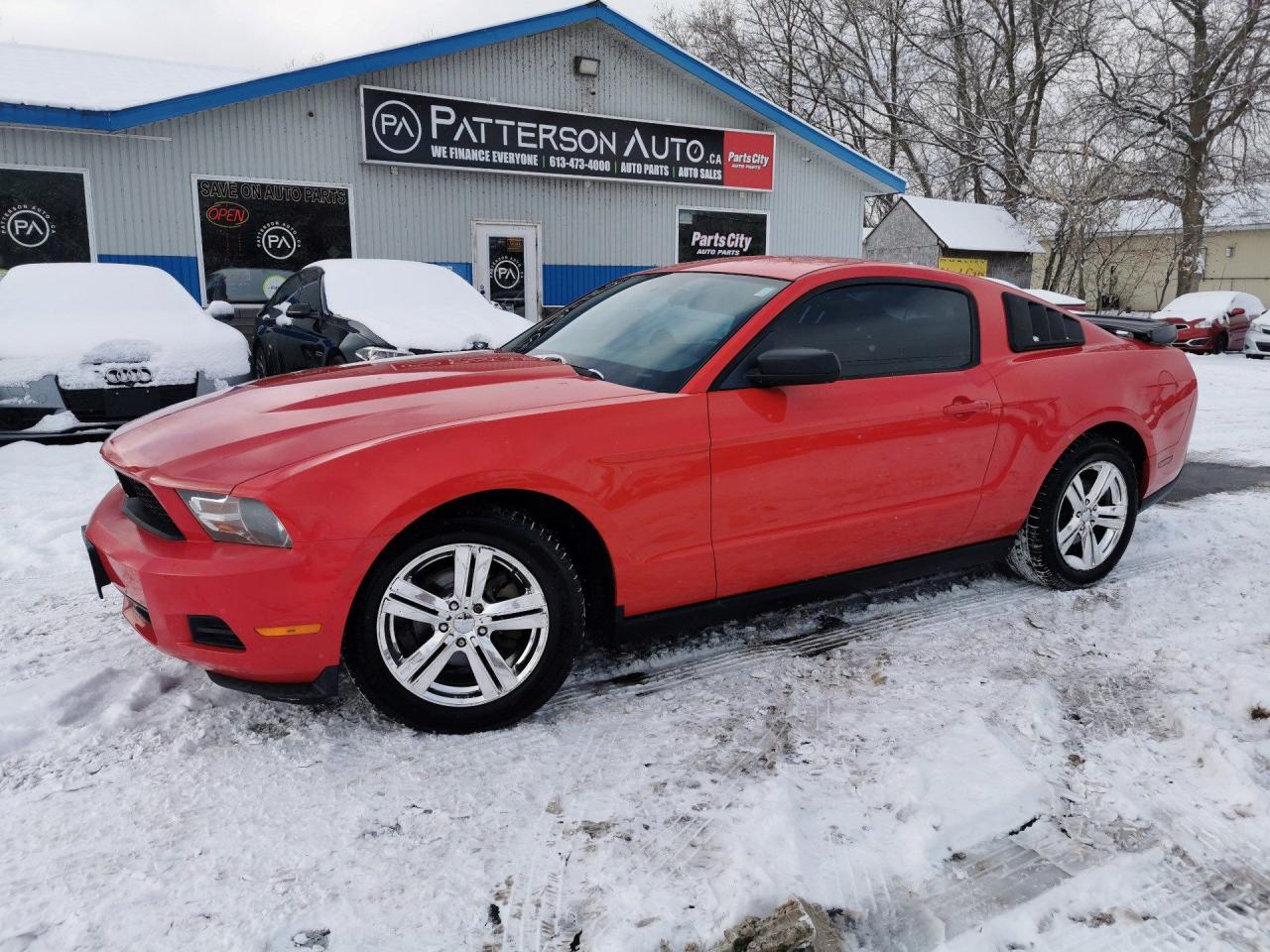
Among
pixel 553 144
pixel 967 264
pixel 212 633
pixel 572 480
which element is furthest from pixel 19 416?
pixel 967 264

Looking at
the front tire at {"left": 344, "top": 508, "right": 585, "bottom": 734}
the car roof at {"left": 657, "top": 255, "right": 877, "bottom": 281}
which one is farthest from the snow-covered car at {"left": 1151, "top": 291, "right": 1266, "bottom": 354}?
the front tire at {"left": 344, "top": 508, "right": 585, "bottom": 734}

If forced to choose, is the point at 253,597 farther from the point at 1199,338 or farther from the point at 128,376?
the point at 1199,338

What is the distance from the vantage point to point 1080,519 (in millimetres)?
4195

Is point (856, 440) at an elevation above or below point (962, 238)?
below

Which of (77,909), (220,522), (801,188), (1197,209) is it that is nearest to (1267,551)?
(220,522)

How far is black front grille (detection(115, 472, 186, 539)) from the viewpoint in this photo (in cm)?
275

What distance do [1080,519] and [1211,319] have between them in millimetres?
18765

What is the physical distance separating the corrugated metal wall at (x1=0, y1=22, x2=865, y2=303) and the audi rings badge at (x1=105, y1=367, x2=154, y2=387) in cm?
597

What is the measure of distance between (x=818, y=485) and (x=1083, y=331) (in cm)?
186

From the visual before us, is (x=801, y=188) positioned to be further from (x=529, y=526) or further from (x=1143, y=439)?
(x=529, y=526)

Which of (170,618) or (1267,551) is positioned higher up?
(170,618)

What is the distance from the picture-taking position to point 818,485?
3.33 metres

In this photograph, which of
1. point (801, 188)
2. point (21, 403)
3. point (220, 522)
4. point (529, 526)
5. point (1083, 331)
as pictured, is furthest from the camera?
point (801, 188)

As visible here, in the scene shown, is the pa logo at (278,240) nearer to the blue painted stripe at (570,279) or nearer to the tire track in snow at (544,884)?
the blue painted stripe at (570,279)
